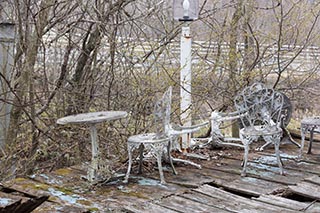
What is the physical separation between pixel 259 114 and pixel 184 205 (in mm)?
2271

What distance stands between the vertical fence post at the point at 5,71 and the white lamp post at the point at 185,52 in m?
2.04

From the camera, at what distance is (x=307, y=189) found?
167 inches

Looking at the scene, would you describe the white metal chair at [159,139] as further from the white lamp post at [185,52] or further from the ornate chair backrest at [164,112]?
the white lamp post at [185,52]

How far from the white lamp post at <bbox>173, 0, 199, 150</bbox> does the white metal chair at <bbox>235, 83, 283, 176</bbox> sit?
825 mm

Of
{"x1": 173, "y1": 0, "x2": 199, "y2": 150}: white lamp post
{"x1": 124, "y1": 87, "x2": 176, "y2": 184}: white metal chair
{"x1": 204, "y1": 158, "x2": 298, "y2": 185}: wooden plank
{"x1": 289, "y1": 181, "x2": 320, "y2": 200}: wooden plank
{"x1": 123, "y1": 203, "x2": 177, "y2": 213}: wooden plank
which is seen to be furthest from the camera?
{"x1": 173, "y1": 0, "x2": 199, "y2": 150}: white lamp post

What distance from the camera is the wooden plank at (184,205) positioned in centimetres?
368

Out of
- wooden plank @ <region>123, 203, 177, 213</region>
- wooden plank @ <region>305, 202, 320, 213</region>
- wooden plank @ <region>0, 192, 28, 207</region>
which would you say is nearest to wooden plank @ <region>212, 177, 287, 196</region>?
wooden plank @ <region>305, 202, 320, 213</region>

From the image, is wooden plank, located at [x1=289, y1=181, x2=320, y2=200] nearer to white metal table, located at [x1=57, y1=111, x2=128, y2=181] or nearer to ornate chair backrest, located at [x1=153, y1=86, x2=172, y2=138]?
ornate chair backrest, located at [x1=153, y1=86, x2=172, y2=138]

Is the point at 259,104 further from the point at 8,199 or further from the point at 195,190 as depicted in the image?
the point at 8,199

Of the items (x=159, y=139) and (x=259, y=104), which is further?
(x=259, y=104)

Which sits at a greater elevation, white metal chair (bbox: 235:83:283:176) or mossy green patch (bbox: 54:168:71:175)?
white metal chair (bbox: 235:83:283:176)

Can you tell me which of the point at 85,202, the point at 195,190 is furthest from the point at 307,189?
the point at 85,202

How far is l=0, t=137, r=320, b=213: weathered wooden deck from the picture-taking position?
376 cm

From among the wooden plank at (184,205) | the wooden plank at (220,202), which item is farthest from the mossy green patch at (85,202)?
the wooden plank at (220,202)
